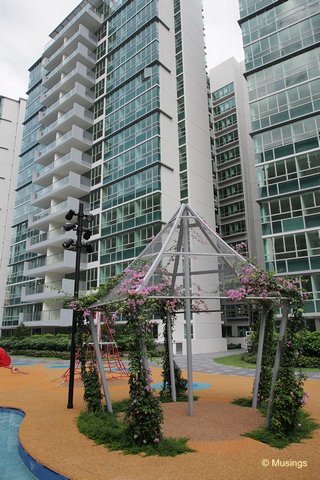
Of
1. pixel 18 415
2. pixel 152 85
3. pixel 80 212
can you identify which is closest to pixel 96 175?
pixel 152 85

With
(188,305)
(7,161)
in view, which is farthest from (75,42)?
(188,305)

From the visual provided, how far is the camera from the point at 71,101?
1780 inches

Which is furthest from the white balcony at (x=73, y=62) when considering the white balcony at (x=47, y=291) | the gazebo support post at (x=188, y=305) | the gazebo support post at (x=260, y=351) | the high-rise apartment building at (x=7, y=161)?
the gazebo support post at (x=260, y=351)

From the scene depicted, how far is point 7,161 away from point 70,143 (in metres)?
27.0

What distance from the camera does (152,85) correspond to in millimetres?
37281

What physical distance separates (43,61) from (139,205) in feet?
114

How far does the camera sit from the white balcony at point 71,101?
4394 centimetres

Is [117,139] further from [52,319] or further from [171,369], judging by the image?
[171,369]

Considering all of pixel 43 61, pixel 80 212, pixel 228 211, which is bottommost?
pixel 80 212

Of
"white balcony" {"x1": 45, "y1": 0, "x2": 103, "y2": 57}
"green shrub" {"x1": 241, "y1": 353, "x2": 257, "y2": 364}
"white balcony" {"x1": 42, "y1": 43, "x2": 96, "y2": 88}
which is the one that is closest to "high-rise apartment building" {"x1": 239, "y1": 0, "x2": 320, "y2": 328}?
"green shrub" {"x1": 241, "y1": 353, "x2": 257, "y2": 364}

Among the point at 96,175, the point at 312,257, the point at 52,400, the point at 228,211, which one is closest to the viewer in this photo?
the point at 52,400

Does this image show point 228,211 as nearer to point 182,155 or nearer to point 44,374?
point 182,155

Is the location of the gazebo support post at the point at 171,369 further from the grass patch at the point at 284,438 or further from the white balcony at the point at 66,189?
the white balcony at the point at 66,189

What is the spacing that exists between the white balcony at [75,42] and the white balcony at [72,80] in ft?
12.9
